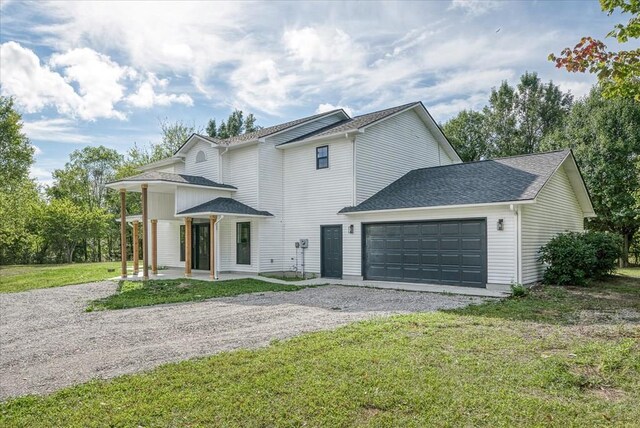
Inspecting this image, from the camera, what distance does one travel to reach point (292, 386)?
169 inches

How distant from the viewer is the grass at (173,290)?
1030cm

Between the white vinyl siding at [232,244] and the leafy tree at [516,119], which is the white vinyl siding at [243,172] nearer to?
the white vinyl siding at [232,244]

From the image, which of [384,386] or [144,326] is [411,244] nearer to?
[144,326]

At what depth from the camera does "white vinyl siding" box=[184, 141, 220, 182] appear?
18.2 metres

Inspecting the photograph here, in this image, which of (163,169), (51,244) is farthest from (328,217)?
(51,244)

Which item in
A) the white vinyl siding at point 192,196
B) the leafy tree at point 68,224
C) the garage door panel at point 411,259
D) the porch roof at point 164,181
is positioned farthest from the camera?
the leafy tree at point 68,224

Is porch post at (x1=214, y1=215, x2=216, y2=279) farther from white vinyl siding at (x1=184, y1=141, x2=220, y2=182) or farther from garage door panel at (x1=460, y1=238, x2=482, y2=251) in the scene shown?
garage door panel at (x1=460, y1=238, x2=482, y2=251)

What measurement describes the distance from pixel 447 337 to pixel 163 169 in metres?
19.2

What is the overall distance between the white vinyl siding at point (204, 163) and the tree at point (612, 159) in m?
19.1

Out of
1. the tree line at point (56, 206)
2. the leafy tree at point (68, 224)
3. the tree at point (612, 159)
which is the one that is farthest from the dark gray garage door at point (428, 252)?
the leafy tree at point (68, 224)

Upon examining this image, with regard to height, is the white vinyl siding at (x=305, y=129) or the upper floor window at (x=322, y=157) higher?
the white vinyl siding at (x=305, y=129)

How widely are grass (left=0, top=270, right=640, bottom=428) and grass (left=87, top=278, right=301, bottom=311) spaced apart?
5562 millimetres

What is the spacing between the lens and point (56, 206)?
92.5 feet

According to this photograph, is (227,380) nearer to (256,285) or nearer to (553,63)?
(553,63)
